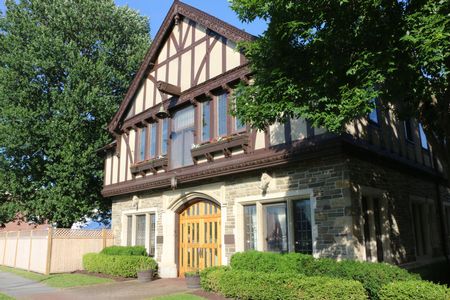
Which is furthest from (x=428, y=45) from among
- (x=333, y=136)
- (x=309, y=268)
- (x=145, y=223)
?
(x=145, y=223)

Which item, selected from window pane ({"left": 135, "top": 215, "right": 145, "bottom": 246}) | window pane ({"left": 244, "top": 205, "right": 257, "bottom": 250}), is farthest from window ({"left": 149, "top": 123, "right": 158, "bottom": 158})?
window pane ({"left": 244, "top": 205, "right": 257, "bottom": 250})

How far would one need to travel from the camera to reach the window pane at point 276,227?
11.5 metres

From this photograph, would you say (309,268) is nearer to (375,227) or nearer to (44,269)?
(375,227)

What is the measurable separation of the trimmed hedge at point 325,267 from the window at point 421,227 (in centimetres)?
598

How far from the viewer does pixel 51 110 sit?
888 inches

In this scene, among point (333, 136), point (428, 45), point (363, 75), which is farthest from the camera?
point (333, 136)

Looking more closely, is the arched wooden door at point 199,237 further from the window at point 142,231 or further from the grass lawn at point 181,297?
the grass lawn at point 181,297

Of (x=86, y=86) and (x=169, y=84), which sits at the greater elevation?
(x=86, y=86)

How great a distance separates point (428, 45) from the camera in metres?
6.10

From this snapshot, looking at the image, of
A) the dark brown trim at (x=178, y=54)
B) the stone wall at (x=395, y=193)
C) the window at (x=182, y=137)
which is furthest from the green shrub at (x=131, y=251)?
the stone wall at (x=395, y=193)

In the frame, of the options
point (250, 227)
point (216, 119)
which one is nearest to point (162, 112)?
point (216, 119)

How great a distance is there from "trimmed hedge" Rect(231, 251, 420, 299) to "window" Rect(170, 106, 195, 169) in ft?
16.4

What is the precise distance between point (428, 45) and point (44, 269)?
56.0 ft

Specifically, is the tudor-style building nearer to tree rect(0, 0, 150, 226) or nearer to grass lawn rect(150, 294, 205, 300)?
grass lawn rect(150, 294, 205, 300)
